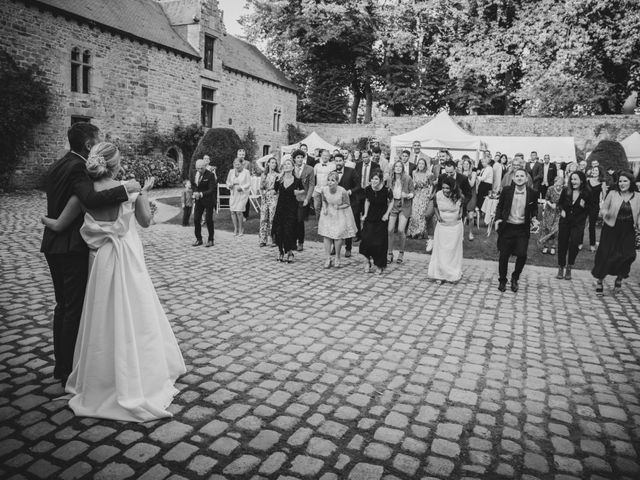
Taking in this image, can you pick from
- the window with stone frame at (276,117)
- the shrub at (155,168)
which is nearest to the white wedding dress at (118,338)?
the shrub at (155,168)

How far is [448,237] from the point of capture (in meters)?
7.48

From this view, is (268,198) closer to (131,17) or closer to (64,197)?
(64,197)

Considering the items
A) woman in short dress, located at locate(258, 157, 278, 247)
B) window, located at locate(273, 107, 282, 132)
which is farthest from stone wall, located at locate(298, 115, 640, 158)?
woman in short dress, located at locate(258, 157, 278, 247)

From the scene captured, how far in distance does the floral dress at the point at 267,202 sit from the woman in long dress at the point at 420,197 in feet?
10.4

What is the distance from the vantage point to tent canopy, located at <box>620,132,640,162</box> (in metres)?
20.2

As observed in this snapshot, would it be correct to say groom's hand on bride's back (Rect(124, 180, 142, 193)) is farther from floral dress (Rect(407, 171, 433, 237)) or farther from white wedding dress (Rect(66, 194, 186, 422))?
floral dress (Rect(407, 171, 433, 237))

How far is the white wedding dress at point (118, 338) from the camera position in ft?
10.3

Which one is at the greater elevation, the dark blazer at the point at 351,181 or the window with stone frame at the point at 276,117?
the window with stone frame at the point at 276,117

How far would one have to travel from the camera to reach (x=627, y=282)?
A: 8023 mm

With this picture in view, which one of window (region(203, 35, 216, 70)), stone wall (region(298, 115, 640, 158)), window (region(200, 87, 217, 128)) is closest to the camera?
stone wall (region(298, 115, 640, 158))

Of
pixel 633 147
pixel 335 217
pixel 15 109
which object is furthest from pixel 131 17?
pixel 633 147

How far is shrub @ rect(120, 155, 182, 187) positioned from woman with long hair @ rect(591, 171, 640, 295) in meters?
17.0

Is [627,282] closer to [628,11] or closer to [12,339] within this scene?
[12,339]

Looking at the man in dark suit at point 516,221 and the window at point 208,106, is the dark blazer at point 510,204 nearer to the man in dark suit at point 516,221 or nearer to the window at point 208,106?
the man in dark suit at point 516,221
